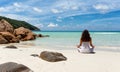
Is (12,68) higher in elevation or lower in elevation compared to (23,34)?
higher

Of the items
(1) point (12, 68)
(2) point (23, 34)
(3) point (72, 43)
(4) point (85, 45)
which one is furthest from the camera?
(2) point (23, 34)

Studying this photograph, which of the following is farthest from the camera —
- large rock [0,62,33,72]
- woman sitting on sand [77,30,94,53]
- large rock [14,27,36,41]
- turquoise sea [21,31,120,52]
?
large rock [14,27,36,41]

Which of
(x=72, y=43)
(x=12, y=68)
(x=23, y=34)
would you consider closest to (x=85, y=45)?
(x=12, y=68)

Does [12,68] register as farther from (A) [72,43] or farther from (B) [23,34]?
(B) [23,34]

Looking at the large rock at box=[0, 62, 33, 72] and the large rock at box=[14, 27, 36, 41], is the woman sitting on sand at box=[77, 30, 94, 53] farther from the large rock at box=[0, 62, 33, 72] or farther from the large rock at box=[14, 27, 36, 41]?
the large rock at box=[14, 27, 36, 41]

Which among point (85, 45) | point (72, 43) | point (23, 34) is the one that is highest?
point (85, 45)

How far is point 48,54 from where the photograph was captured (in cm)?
881

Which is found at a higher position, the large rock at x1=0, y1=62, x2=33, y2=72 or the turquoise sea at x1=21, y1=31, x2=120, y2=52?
the large rock at x1=0, y1=62, x2=33, y2=72

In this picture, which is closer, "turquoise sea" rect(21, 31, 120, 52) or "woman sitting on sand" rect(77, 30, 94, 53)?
"woman sitting on sand" rect(77, 30, 94, 53)

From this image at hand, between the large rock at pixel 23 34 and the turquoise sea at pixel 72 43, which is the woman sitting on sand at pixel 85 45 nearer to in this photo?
the turquoise sea at pixel 72 43

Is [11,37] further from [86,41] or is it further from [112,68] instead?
[112,68]

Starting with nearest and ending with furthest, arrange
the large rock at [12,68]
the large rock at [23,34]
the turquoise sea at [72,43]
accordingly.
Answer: the large rock at [12,68]
the turquoise sea at [72,43]
the large rock at [23,34]

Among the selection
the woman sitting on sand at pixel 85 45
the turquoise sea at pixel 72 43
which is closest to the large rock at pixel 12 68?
the woman sitting on sand at pixel 85 45

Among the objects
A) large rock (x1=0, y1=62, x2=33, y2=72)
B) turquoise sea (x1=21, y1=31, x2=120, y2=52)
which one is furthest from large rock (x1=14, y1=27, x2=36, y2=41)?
large rock (x1=0, y1=62, x2=33, y2=72)
